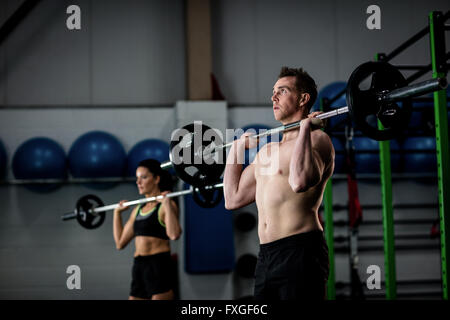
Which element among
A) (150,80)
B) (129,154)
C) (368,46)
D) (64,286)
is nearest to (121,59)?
(150,80)

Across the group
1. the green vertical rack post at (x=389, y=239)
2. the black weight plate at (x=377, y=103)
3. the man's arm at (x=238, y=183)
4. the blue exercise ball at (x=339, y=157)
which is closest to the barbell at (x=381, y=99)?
the black weight plate at (x=377, y=103)

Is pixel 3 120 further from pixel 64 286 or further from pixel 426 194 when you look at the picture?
pixel 426 194

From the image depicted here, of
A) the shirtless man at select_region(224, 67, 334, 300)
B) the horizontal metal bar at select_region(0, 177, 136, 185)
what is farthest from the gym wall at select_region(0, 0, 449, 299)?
the shirtless man at select_region(224, 67, 334, 300)

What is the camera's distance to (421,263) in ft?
15.9

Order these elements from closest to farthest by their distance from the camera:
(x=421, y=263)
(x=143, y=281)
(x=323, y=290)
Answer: (x=323, y=290) → (x=143, y=281) → (x=421, y=263)

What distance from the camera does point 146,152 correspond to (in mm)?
4254

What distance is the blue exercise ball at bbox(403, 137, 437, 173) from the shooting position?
4.24m

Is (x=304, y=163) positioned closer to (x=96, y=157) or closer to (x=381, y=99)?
(x=381, y=99)

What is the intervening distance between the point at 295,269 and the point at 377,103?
0.56 metres

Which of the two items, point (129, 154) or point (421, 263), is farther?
point (421, 263)

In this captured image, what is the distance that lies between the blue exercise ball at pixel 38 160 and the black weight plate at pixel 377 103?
335 centimetres

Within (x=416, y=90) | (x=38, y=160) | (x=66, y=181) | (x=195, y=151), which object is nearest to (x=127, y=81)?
(x=66, y=181)

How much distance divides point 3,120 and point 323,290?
4072 mm
